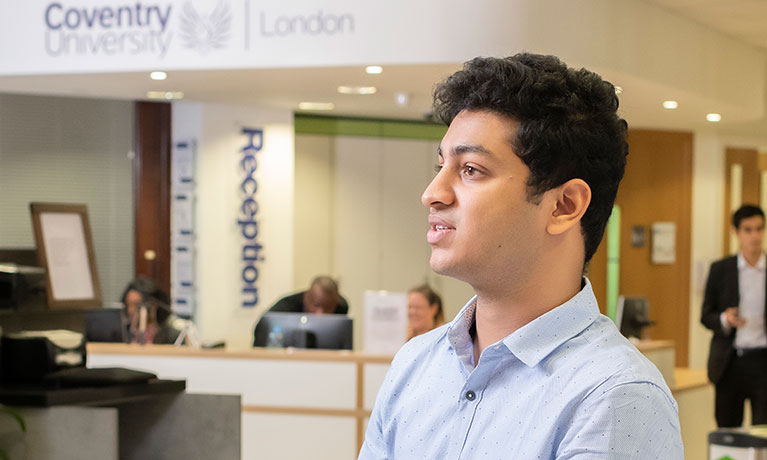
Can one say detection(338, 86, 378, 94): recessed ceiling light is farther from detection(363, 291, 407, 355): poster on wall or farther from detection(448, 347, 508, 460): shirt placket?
detection(448, 347, 508, 460): shirt placket

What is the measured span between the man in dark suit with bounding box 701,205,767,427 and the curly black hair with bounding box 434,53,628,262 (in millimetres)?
5472

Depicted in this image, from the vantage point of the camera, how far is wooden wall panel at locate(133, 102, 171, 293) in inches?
331

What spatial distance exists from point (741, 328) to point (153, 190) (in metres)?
4.68

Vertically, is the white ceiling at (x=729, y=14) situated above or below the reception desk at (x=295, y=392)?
above

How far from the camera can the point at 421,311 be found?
6.02 metres

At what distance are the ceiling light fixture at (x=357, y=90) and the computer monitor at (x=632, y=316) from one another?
2.23 m

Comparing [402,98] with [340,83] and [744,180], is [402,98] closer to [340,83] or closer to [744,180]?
[340,83]

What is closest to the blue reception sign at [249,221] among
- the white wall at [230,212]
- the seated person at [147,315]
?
the white wall at [230,212]

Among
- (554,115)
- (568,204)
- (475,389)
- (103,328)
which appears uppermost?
(554,115)

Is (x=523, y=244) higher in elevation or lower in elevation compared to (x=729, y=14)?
lower

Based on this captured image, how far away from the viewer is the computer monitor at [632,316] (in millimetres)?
6688

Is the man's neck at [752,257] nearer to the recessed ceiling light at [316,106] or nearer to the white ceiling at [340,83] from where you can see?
the white ceiling at [340,83]

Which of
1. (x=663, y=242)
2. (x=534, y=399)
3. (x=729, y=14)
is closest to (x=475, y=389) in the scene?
(x=534, y=399)

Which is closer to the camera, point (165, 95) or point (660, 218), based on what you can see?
point (165, 95)
